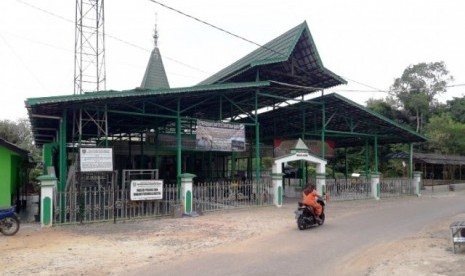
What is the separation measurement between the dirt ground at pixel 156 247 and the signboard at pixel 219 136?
Answer: 361 cm

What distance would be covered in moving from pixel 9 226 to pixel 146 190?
13.7ft

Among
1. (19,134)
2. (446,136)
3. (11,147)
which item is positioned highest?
(19,134)

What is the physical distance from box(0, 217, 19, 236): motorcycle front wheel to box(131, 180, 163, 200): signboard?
353 cm

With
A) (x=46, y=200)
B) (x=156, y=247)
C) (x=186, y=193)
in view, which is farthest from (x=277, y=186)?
(x=156, y=247)

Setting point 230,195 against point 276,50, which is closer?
point 230,195

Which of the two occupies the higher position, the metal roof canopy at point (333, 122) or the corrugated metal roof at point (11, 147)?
the metal roof canopy at point (333, 122)

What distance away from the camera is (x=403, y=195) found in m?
23.3

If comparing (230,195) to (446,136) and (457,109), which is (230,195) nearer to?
(446,136)

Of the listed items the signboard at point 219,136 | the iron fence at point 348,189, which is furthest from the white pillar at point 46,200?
the iron fence at point 348,189

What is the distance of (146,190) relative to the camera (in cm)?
1352

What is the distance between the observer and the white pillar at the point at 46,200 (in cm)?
1160

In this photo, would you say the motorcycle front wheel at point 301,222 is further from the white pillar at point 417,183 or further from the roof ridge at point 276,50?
the white pillar at point 417,183

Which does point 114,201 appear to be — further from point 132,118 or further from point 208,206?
point 132,118

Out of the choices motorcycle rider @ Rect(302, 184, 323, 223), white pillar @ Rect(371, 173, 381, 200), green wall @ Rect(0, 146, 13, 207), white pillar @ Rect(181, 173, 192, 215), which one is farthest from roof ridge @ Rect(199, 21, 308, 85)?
green wall @ Rect(0, 146, 13, 207)
